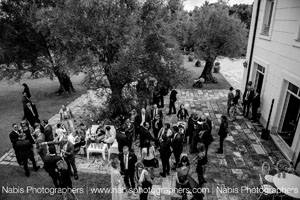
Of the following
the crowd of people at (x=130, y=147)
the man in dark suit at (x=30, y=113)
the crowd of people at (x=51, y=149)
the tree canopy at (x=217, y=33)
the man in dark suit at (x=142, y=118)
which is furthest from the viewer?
the tree canopy at (x=217, y=33)

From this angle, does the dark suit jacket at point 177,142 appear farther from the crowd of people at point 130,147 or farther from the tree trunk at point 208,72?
the tree trunk at point 208,72

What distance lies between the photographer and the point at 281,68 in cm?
947

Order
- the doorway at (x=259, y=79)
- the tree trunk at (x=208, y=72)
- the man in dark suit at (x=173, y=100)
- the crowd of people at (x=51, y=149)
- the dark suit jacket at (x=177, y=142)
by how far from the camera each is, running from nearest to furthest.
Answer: the crowd of people at (x=51, y=149) < the dark suit jacket at (x=177, y=142) < the man in dark suit at (x=173, y=100) < the doorway at (x=259, y=79) < the tree trunk at (x=208, y=72)

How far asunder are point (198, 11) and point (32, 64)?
1362 centimetres

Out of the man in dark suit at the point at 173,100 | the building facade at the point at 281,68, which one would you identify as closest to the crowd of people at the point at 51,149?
the man in dark suit at the point at 173,100

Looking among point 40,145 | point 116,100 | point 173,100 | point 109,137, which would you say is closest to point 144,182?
point 109,137

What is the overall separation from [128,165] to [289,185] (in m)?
4.64

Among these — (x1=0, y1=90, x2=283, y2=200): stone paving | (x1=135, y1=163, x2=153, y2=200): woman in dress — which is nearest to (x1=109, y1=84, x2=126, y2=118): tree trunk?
(x1=0, y1=90, x2=283, y2=200): stone paving

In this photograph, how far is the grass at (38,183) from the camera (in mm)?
7023

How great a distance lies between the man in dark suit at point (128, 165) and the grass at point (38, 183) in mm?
756

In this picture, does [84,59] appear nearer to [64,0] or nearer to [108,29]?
[108,29]

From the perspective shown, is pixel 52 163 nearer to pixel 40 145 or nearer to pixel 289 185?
pixel 40 145

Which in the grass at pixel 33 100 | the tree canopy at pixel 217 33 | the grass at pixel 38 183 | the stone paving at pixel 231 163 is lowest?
the stone paving at pixel 231 163

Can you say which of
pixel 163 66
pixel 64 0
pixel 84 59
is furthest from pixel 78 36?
pixel 163 66
